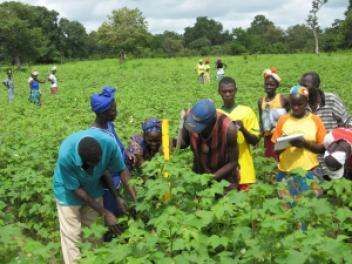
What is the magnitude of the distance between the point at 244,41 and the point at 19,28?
1039 inches

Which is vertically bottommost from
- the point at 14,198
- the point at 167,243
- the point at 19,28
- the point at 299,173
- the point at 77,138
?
the point at 14,198

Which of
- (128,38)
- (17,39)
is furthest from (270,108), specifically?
(128,38)

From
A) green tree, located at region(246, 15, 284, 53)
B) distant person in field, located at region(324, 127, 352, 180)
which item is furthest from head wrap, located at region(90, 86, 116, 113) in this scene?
green tree, located at region(246, 15, 284, 53)

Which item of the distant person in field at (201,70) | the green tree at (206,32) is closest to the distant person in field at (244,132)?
the distant person in field at (201,70)

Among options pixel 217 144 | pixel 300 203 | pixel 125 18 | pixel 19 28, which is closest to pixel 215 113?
pixel 217 144

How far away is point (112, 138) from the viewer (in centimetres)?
425

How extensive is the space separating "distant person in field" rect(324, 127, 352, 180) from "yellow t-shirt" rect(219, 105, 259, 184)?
36.0 inches

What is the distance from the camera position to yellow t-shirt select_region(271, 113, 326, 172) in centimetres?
448

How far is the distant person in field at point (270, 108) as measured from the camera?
17.8 feet

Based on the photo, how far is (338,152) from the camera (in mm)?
3715

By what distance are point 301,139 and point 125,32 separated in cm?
6061

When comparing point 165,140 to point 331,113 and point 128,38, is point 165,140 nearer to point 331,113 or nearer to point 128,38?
point 331,113

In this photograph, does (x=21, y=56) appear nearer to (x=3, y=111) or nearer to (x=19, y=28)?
(x=19, y=28)

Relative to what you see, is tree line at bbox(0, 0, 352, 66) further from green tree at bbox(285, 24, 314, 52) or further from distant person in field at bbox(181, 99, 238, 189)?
distant person in field at bbox(181, 99, 238, 189)
